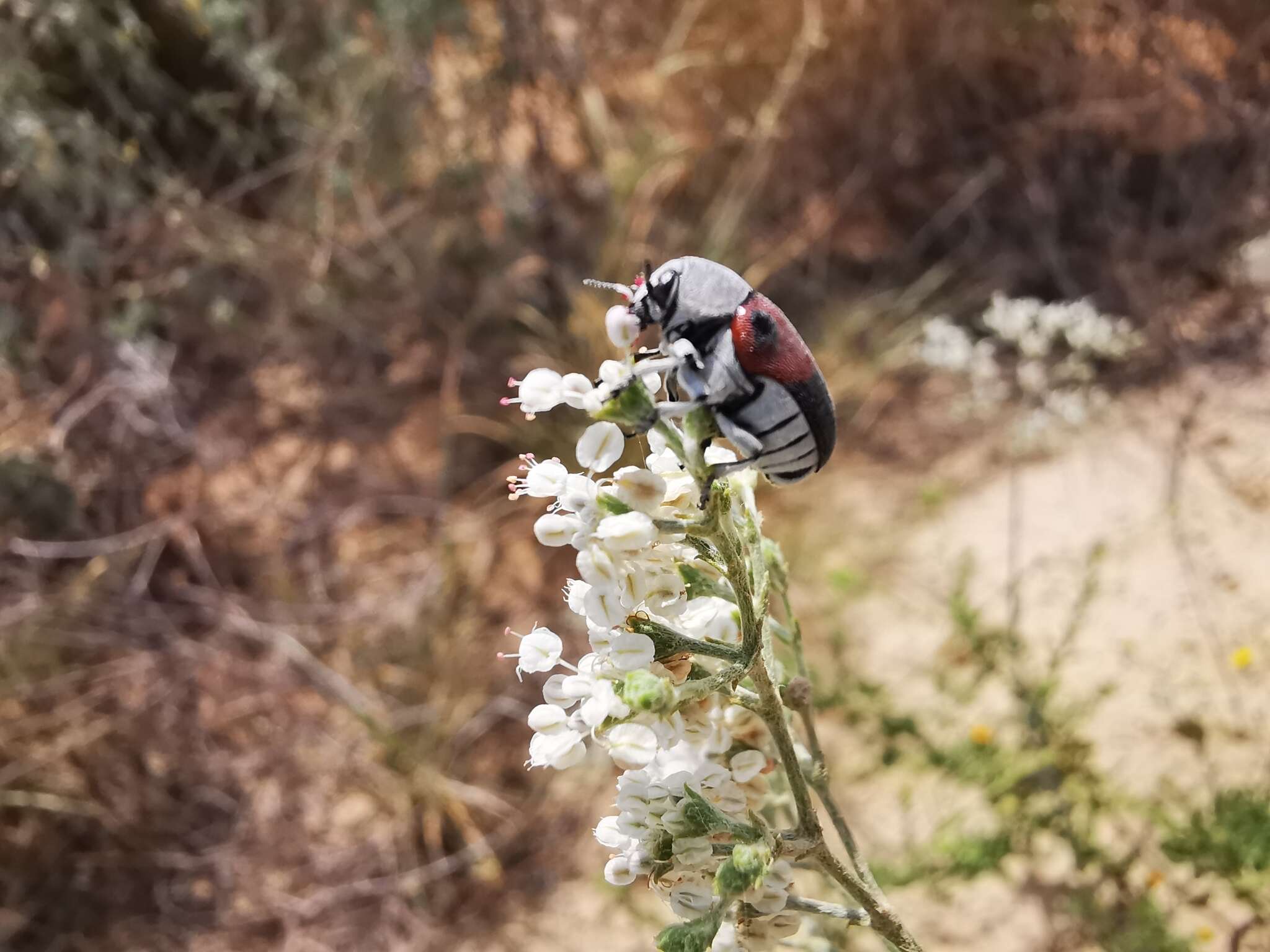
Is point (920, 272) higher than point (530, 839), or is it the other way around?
point (920, 272)

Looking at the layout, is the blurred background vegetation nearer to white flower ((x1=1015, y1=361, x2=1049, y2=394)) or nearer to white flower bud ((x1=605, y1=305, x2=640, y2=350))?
white flower ((x1=1015, y1=361, x2=1049, y2=394))

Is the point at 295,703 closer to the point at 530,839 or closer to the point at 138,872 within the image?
the point at 138,872

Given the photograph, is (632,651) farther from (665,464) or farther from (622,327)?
(622,327)

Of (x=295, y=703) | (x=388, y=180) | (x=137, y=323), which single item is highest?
(x=388, y=180)

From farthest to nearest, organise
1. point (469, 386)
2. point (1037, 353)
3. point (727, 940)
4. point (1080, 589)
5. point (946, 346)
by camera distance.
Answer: point (469, 386) → point (946, 346) → point (1037, 353) → point (1080, 589) → point (727, 940)

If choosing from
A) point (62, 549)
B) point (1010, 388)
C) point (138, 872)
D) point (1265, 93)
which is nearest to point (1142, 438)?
point (1010, 388)

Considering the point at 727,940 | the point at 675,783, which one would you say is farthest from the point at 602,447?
the point at 727,940

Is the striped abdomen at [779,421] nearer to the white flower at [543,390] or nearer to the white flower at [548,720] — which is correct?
the white flower at [543,390]

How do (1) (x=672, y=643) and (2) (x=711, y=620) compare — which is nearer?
(1) (x=672, y=643)
